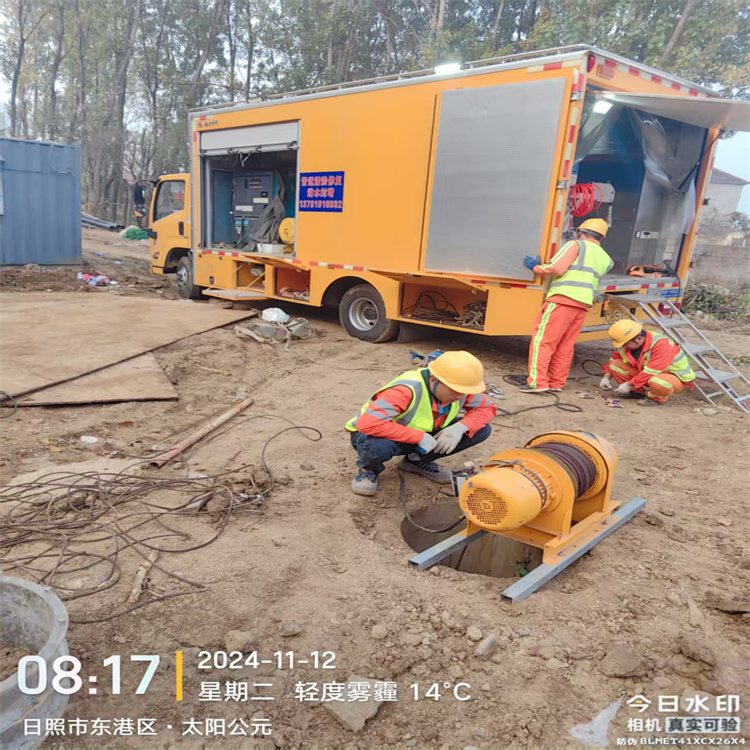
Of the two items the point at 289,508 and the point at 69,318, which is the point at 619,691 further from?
the point at 69,318

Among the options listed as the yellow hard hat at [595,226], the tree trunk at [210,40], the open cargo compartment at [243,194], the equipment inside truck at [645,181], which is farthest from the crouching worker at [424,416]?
the tree trunk at [210,40]

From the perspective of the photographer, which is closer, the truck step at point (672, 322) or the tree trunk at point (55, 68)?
the truck step at point (672, 322)

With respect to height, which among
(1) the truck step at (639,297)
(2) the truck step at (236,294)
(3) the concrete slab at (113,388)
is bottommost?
(3) the concrete slab at (113,388)

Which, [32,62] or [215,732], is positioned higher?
[32,62]

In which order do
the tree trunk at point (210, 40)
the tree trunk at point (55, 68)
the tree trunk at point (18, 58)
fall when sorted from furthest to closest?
the tree trunk at point (55, 68)
the tree trunk at point (210, 40)
the tree trunk at point (18, 58)

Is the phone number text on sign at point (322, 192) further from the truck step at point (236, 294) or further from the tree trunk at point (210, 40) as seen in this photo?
the tree trunk at point (210, 40)

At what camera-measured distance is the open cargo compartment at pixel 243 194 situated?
936 centimetres

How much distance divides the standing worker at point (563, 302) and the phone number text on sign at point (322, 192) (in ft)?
9.48

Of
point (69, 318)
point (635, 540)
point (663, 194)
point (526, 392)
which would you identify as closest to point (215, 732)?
point (635, 540)

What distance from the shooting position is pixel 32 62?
1155 inches

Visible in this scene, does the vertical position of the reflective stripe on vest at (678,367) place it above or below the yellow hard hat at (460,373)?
below

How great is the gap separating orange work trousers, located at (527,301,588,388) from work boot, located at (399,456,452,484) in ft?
7.71

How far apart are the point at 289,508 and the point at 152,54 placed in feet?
89.1

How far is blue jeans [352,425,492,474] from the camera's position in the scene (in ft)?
12.3
